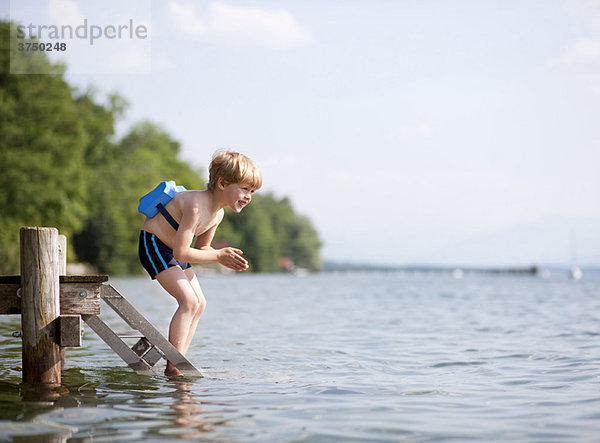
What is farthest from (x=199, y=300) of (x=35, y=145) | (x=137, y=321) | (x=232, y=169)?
(x=35, y=145)

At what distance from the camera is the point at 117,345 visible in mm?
6488

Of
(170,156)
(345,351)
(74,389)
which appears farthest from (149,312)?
(170,156)

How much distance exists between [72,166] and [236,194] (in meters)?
36.3

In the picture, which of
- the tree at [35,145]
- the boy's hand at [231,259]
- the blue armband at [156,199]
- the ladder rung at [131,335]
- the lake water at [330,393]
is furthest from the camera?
the tree at [35,145]

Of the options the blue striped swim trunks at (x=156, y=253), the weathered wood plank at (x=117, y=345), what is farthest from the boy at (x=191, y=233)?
the weathered wood plank at (x=117, y=345)

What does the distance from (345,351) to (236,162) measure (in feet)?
13.5

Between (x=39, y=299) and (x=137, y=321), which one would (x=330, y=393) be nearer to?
(x=137, y=321)

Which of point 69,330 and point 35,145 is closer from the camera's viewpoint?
point 69,330

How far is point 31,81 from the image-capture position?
38938 mm

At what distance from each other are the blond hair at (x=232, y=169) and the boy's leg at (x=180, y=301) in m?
0.81

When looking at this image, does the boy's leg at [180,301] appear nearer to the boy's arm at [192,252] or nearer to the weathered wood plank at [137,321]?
the weathered wood plank at [137,321]

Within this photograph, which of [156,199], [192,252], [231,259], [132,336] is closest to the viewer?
[231,259]

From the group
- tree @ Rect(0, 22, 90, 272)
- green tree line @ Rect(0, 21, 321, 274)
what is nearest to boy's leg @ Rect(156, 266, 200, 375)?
green tree line @ Rect(0, 21, 321, 274)

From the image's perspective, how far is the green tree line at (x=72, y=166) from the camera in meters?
37.7
